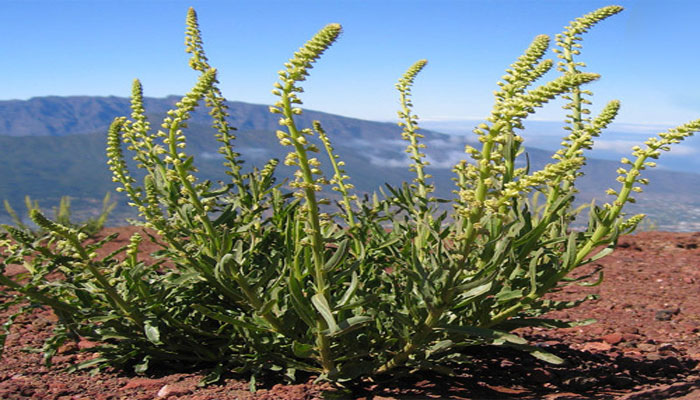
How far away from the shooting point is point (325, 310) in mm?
2201

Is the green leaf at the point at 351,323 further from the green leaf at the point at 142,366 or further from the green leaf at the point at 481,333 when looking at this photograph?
the green leaf at the point at 142,366

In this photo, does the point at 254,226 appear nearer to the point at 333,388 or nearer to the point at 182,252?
the point at 182,252

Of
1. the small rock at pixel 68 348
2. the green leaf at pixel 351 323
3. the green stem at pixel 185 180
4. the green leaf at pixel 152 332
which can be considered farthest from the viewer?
the small rock at pixel 68 348

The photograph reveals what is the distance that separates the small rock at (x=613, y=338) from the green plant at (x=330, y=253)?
1.15m

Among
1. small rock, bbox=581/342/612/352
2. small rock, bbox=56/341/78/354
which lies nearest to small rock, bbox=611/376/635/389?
small rock, bbox=581/342/612/352

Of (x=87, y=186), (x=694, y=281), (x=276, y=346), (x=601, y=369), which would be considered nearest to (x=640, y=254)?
(x=694, y=281)

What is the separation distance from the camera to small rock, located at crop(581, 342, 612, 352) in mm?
3729

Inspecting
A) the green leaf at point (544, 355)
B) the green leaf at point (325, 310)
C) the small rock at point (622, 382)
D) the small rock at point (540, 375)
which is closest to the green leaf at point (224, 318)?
the green leaf at point (325, 310)

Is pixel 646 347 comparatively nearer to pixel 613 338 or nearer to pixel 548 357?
pixel 613 338

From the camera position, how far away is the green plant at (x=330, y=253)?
2.11m

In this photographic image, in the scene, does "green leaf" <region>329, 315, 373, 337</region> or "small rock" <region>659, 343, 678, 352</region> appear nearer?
"green leaf" <region>329, 315, 373, 337</region>

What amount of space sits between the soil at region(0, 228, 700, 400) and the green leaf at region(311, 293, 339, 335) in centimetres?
66

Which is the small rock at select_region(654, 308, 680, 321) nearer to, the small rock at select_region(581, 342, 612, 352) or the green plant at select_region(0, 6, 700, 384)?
the small rock at select_region(581, 342, 612, 352)

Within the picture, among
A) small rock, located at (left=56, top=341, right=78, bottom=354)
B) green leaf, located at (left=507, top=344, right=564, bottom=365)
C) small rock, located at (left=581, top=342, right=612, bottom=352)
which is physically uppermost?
green leaf, located at (left=507, top=344, right=564, bottom=365)
